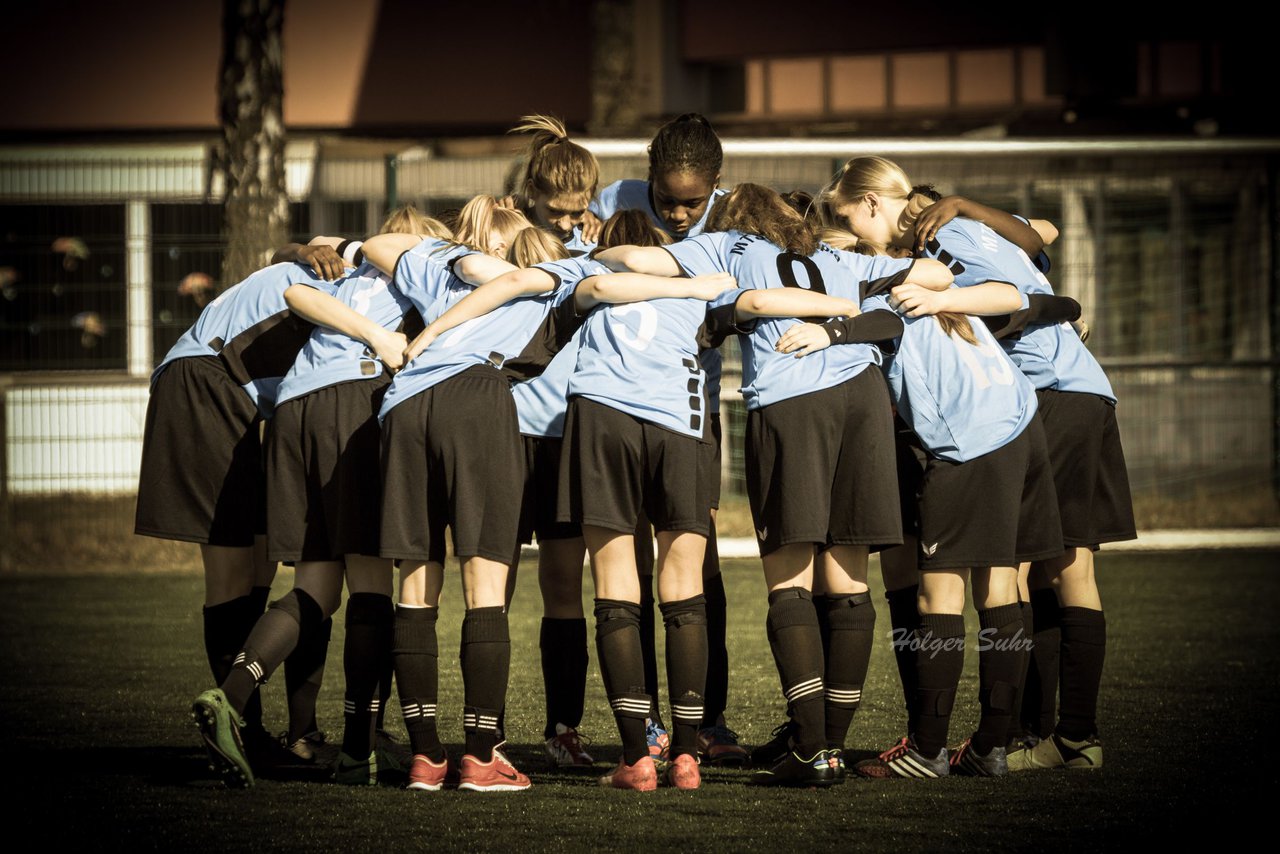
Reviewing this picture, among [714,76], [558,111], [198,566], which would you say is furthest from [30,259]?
[714,76]

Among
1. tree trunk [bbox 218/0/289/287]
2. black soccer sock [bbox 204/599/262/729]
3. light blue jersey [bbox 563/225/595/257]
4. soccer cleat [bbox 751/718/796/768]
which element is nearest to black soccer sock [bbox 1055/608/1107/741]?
soccer cleat [bbox 751/718/796/768]

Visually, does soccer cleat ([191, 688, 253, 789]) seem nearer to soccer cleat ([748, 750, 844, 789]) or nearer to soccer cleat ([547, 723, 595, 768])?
soccer cleat ([547, 723, 595, 768])

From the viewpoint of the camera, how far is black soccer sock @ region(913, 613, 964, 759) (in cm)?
482

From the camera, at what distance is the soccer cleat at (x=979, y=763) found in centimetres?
490

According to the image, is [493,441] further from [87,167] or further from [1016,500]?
[87,167]

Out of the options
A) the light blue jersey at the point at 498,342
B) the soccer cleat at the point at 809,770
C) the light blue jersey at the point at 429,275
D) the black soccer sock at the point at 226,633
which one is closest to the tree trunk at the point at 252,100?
the black soccer sock at the point at 226,633

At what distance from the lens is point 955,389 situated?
4.86 metres

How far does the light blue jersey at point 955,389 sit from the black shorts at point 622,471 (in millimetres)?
686

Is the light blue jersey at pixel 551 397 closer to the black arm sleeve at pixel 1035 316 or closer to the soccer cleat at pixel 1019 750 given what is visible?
the black arm sleeve at pixel 1035 316

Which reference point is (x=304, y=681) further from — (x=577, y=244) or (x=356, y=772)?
(x=577, y=244)

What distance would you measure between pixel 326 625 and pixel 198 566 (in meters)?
5.78

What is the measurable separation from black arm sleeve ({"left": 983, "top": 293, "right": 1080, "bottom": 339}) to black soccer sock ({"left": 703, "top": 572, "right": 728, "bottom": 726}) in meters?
1.19

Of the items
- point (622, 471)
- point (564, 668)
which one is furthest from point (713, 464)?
point (564, 668)

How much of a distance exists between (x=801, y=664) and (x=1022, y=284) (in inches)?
54.7
